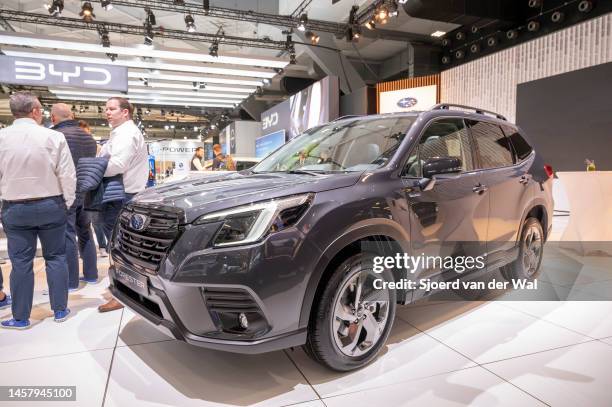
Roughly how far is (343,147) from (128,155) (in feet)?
5.65

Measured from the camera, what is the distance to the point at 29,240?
2.73 meters

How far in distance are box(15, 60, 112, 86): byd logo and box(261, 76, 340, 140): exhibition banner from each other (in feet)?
14.3

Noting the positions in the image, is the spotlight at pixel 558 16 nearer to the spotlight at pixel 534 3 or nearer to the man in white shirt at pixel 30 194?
the spotlight at pixel 534 3

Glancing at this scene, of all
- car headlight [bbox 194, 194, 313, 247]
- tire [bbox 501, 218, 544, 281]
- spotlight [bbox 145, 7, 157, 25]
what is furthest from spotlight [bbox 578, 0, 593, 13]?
spotlight [bbox 145, 7, 157, 25]

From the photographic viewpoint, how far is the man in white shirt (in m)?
2.64

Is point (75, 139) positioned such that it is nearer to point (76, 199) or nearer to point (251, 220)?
point (76, 199)

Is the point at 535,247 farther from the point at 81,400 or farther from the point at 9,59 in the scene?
the point at 9,59

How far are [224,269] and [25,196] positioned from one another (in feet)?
5.85

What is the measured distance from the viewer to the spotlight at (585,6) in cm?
761

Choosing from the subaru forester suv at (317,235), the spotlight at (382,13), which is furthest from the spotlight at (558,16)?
the subaru forester suv at (317,235)

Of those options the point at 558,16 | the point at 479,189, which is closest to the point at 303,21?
the point at 558,16

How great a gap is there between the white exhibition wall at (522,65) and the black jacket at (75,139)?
8.49 meters

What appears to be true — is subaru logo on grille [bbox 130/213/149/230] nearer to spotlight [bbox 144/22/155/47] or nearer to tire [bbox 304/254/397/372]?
tire [bbox 304/254/397/372]

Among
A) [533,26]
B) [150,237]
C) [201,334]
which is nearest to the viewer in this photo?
[201,334]
